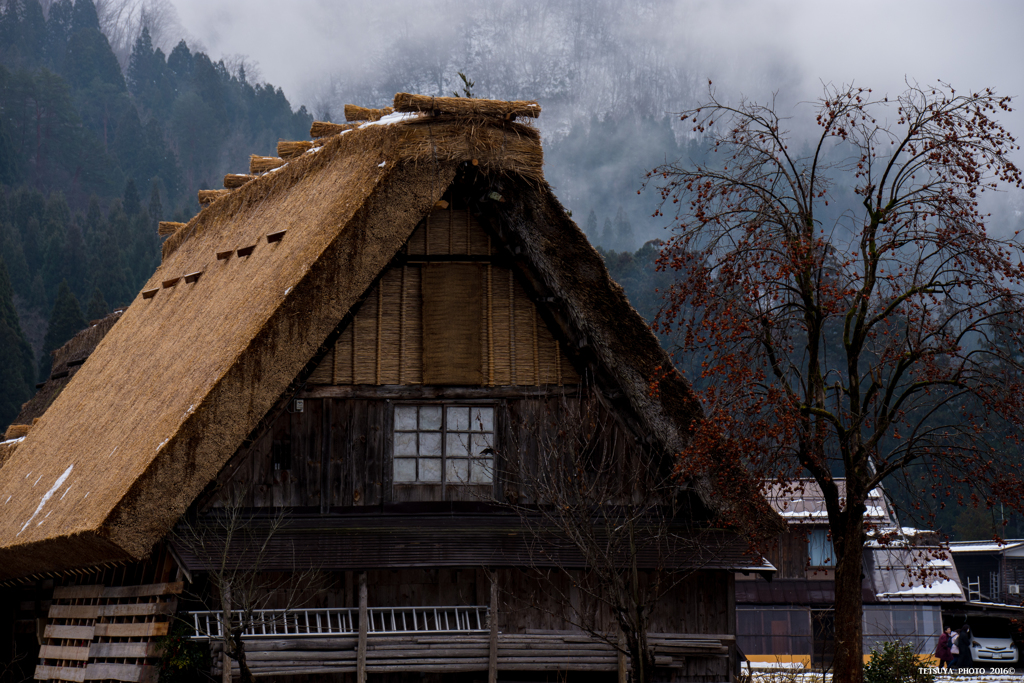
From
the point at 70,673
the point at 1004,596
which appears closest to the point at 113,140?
the point at 1004,596

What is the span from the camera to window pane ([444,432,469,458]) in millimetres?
13094

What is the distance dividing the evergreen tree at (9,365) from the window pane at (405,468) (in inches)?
1964

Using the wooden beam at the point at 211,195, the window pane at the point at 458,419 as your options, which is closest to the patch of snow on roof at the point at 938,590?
the wooden beam at the point at 211,195

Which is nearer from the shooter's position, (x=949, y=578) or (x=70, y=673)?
(x=70, y=673)

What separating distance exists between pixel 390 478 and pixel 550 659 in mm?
2963

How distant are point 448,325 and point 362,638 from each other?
3.91 m

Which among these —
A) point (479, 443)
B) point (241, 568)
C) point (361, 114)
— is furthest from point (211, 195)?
point (241, 568)

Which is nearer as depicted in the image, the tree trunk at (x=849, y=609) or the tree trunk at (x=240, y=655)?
the tree trunk at (x=240, y=655)

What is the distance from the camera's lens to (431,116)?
1305 centimetres

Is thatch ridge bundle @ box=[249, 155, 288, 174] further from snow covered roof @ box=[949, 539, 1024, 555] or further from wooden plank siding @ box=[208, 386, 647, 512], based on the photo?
snow covered roof @ box=[949, 539, 1024, 555]

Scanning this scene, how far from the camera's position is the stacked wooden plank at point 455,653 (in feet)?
39.7

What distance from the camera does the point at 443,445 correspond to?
13102 mm

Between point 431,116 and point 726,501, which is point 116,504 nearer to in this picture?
point 431,116

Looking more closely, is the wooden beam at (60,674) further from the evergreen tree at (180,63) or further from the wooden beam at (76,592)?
the evergreen tree at (180,63)
